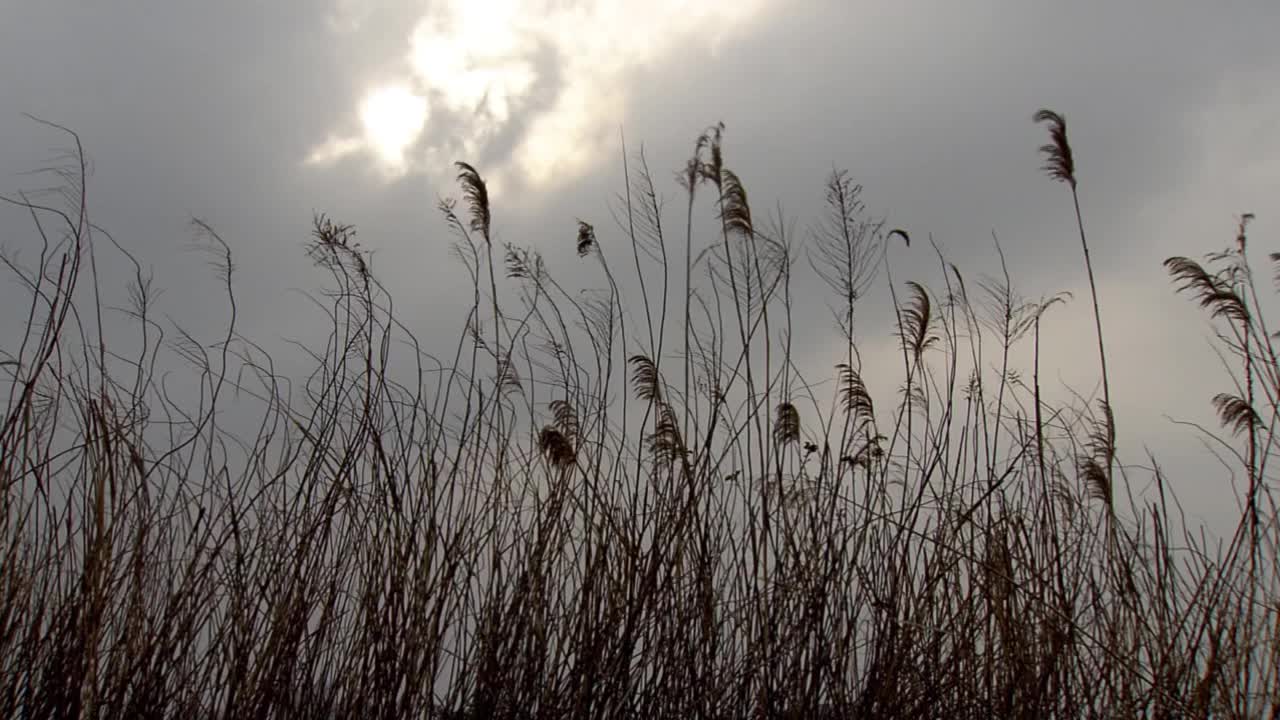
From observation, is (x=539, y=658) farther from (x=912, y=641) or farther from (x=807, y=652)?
(x=912, y=641)

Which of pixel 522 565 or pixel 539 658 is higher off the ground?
pixel 522 565

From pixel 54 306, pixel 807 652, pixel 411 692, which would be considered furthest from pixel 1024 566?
pixel 54 306

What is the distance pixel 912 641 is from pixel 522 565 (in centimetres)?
100

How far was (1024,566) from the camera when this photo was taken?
8.33 ft

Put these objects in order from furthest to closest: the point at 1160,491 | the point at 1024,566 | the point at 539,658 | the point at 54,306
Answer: the point at 1160,491
the point at 1024,566
the point at 539,658
the point at 54,306

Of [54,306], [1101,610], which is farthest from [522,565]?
[1101,610]

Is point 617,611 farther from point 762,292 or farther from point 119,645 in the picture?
point 119,645

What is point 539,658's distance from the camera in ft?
7.39

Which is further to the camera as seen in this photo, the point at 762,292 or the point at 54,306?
the point at 762,292

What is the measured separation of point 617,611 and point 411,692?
1.69 ft

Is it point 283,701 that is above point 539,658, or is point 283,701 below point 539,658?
below

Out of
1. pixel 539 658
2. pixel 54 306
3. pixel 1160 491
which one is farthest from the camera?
pixel 1160 491

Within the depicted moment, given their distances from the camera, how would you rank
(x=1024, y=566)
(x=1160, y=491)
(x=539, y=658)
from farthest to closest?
(x=1160, y=491), (x=1024, y=566), (x=539, y=658)

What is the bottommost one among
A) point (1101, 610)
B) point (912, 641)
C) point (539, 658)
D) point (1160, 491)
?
point (539, 658)
